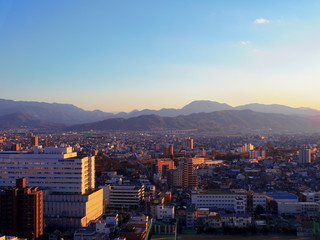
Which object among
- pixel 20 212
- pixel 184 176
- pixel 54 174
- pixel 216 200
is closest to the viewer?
pixel 20 212

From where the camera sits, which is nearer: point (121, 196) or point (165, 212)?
point (165, 212)

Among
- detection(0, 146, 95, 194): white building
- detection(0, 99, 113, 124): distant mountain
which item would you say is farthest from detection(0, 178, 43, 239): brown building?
detection(0, 99, 113, 124): distant mountain

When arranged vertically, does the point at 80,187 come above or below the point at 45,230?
above

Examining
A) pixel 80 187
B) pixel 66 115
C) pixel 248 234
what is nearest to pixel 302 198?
pixel 248 234

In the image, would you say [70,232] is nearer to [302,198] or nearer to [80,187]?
[80,187]

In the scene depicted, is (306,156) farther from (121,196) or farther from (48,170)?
(48,170)

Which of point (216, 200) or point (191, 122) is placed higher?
point (191, 122)

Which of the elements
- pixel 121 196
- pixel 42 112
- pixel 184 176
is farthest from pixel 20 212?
pixel 42 112

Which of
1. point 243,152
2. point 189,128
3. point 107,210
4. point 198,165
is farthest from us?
point 189,128
